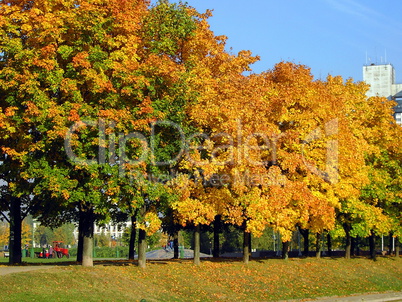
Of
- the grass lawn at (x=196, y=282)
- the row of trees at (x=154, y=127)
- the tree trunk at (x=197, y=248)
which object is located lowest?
the grass lawn at (x=196, y=282)

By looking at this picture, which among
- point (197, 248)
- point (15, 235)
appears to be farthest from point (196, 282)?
point (15, 235)

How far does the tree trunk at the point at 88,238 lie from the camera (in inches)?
1227

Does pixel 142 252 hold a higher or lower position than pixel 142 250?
lower

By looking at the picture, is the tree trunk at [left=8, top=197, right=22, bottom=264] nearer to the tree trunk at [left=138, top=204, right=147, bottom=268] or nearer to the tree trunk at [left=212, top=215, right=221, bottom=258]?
the tree trunk at [left=138, top=204, right=147, bottom=268]

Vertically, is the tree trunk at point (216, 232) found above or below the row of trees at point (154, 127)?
below

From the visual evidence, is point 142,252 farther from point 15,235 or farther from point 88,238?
point 15,235

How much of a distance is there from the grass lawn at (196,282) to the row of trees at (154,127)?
6.87 ft

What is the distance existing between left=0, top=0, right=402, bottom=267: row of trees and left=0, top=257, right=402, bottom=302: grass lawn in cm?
209

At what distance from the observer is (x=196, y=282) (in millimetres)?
31109

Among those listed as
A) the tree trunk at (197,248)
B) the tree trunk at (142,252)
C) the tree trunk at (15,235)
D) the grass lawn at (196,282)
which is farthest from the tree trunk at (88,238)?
the tree trunk at (197,248)

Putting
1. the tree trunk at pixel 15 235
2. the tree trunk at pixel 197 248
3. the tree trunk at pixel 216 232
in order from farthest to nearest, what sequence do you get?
the tree trunk at pixel 216 232 → the tree trunk at pixel 15 235 → the tree trunk at pixel 197 248

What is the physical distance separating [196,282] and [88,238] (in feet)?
20.1

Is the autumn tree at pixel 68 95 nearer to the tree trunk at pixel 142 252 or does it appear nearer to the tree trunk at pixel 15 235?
the tree trunk at pixel 142 252

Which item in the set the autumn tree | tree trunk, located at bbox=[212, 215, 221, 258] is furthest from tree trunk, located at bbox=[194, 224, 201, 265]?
tree trunk, located at bbox=[212, 215, 221, 258]
